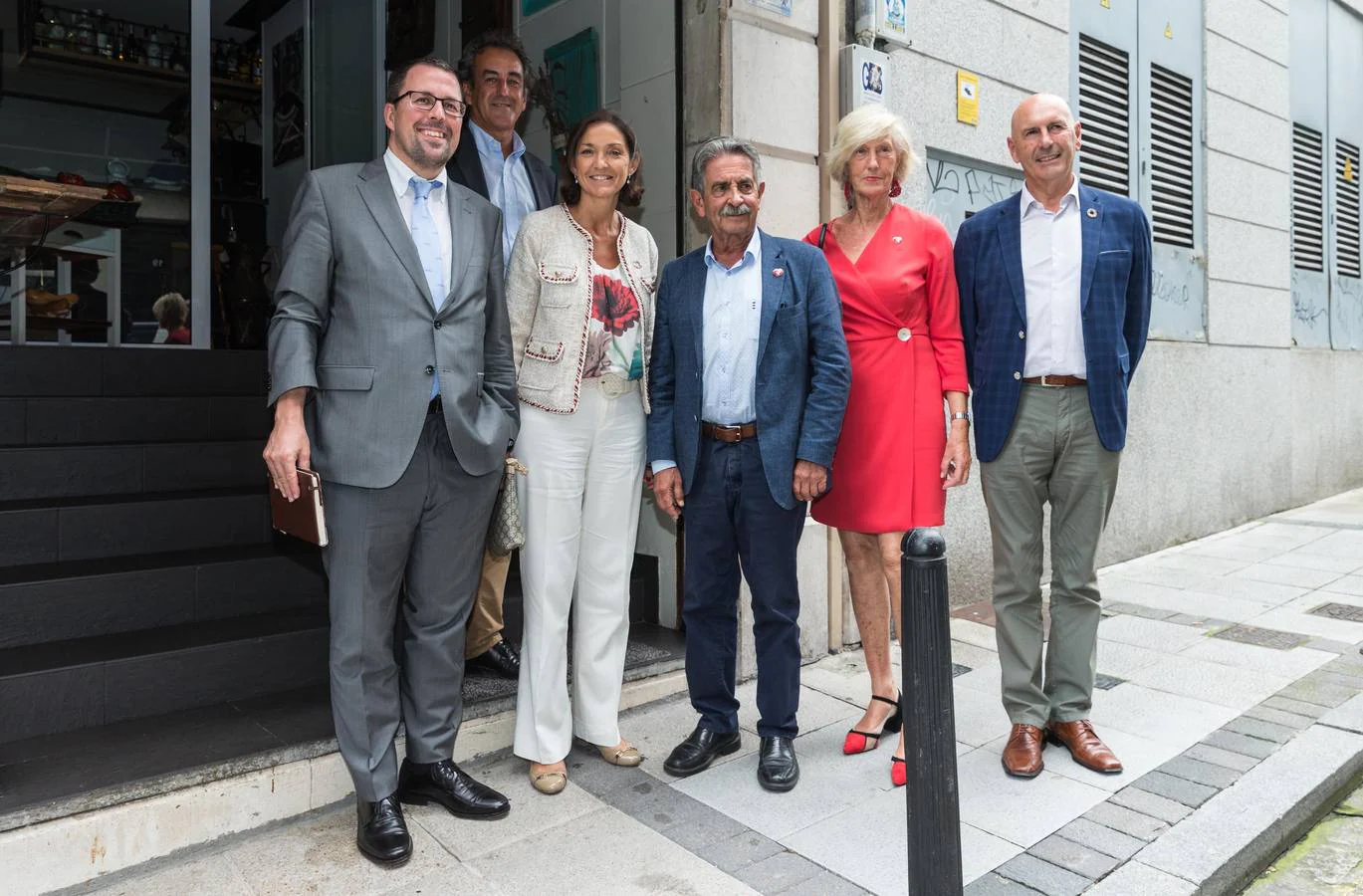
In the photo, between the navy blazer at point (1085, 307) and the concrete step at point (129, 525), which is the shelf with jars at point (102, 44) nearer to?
the concrete step at point (129, 525)

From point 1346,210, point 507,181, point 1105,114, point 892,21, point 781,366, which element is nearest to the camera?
point 781,366

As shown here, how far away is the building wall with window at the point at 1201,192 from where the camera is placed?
5.78 metres

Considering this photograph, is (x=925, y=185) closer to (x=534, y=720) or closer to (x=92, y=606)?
(x=534, y=720)

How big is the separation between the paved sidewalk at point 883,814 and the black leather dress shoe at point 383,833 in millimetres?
44

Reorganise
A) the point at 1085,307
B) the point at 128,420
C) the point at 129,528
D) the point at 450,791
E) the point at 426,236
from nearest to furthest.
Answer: the point at 426,236, the point at 450,791, the point at 1085,307, the point at 129,528, the point at 128,420

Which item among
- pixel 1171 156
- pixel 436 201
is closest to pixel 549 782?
pixel 436 201

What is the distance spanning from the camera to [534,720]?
338 centimetres

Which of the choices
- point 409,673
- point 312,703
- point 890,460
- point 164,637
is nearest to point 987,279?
point 890,460

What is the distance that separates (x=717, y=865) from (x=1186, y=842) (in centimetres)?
142

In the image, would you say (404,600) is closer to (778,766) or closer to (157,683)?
(157,683)

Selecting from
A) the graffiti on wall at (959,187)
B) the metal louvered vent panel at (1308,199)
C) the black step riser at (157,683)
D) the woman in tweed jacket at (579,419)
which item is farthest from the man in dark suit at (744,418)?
the metal louvered vent panel at (1308,199)

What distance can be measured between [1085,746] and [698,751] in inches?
55.4

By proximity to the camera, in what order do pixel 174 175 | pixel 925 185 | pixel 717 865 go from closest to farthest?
pixel 717 865 → pixel 925 185 → pixel 174 175

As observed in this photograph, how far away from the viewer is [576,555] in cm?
345
